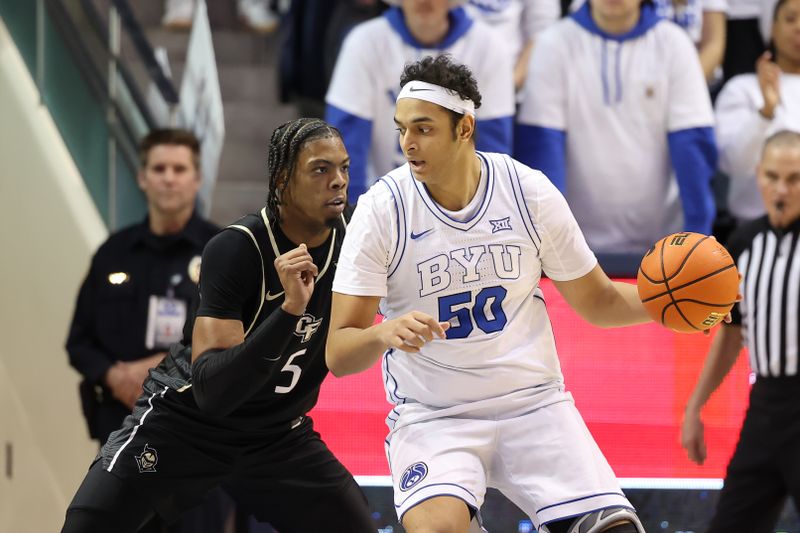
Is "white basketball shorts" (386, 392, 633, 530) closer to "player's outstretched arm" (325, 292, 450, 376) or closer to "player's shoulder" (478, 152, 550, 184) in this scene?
"player's outstretched arm" (325, 292, 450, 376)

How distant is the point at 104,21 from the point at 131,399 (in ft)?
7.91

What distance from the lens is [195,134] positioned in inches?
260

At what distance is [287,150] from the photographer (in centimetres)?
410

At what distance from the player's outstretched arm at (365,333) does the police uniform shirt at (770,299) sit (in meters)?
2.02

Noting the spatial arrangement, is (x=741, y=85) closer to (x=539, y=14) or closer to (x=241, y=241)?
(x=539, y=14)

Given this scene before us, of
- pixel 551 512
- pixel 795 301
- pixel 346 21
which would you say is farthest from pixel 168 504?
pixel 346 21

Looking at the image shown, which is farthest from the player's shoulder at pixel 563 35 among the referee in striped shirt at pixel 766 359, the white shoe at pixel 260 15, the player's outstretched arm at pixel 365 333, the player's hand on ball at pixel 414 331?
the player's hand on ball at pixel 414 331

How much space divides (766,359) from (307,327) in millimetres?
2104

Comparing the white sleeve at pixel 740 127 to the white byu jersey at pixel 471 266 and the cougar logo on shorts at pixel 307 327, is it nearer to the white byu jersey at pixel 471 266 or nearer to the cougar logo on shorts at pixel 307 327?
the white byu jersey at pixel 471 266

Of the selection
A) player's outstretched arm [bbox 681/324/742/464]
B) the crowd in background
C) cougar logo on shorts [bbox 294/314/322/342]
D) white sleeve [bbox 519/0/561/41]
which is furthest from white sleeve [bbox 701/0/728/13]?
cougar logo on shorts [bbox 294/314/322/342]

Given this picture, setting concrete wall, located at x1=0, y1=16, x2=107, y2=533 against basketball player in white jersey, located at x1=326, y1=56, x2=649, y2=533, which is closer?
basketball player in white jersey, located at x1=326, y1=56, x2=649, y2=533

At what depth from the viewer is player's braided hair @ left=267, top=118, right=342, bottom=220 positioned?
4.08m

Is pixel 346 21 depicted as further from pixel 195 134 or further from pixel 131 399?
pixel 131 399

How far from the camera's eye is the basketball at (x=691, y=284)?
3900 millimetres
